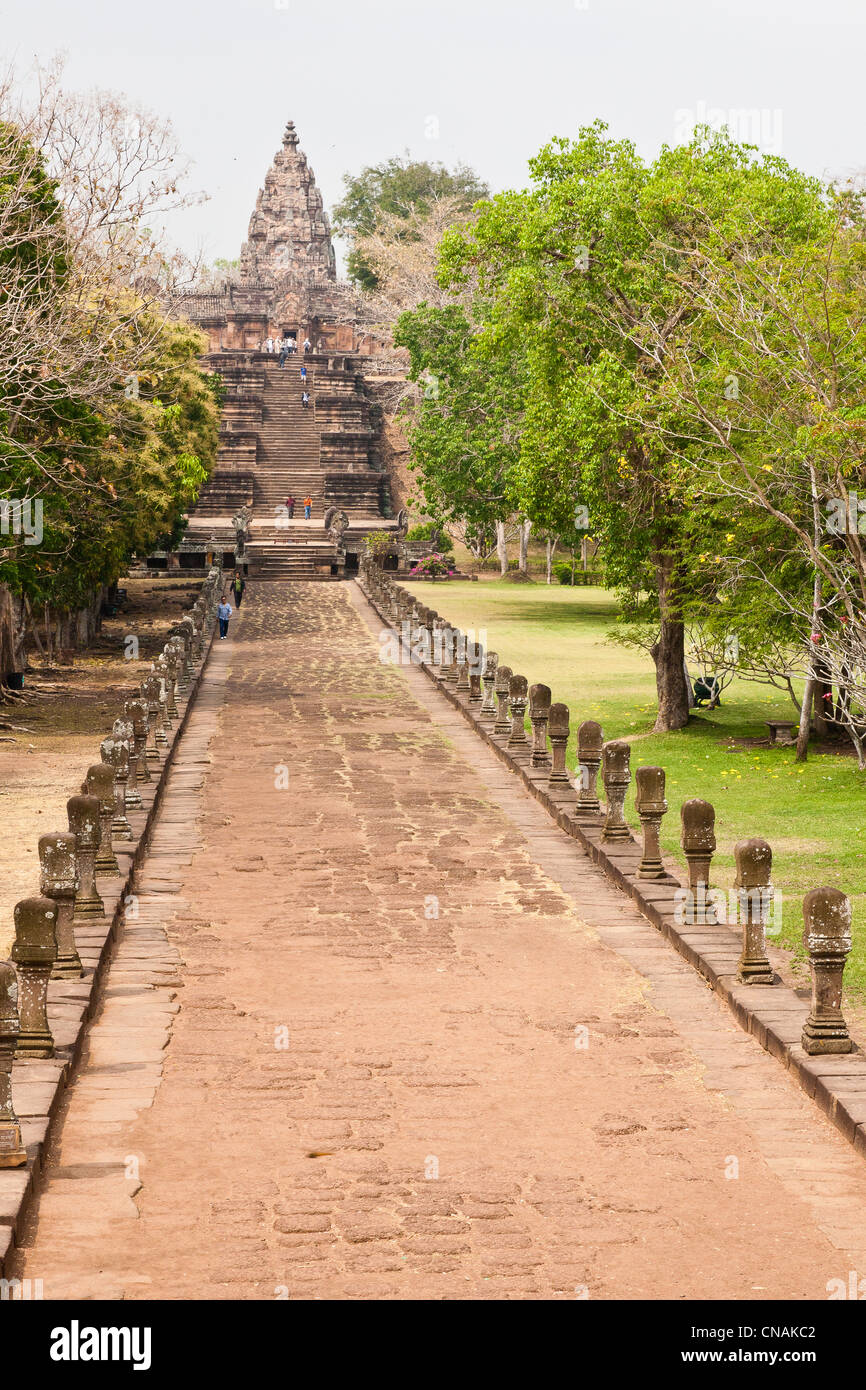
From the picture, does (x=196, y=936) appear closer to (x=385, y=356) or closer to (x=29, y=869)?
(x=29, y=869)

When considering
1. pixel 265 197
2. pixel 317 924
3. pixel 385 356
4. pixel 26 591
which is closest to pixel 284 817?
pixel 317 924

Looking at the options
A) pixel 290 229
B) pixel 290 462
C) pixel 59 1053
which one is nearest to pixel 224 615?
pixel 59 1053

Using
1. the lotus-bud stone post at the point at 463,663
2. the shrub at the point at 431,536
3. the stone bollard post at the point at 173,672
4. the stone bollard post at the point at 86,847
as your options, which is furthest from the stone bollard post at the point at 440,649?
the shrub at the point at 431,536

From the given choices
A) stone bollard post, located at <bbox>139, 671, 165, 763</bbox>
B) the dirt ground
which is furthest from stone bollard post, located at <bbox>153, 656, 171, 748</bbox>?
the dirt ground

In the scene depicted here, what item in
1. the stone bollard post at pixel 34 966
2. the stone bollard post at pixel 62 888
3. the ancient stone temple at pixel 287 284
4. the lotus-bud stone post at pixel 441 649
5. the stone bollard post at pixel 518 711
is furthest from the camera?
the ancient stone temple at pixel 287 284

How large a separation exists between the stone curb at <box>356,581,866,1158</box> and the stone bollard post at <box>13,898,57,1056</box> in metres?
3.61

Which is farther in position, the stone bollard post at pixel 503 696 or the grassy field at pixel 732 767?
the stone bollard post at pixel 503 696

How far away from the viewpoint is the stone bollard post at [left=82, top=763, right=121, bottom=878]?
11.9 metres

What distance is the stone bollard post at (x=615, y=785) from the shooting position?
13.1 metres

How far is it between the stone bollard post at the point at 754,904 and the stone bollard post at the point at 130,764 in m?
6.53

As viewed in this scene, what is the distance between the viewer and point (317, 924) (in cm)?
1108

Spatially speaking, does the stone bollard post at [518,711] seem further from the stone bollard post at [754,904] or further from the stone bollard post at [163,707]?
the stone bollard post at [754,904]

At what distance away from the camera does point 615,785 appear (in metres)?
13.2

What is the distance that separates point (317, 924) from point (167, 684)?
10.6 metres
